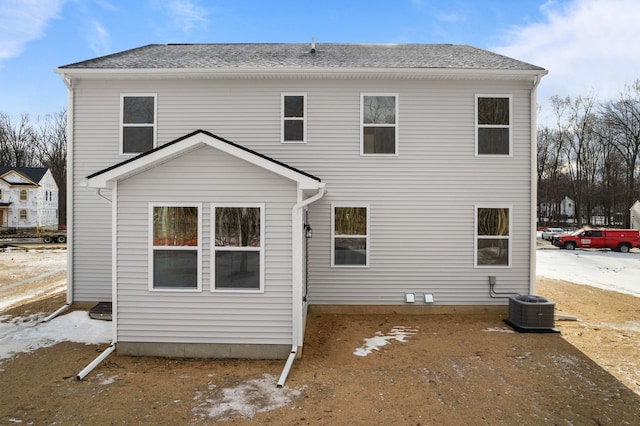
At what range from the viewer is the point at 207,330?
6.38 metres

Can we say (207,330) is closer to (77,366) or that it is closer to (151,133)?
(77,366)

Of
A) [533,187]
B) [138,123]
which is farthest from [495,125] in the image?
[138,123]

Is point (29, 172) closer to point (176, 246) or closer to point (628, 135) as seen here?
point (176, 246)

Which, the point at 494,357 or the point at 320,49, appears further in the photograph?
the point at 320,49

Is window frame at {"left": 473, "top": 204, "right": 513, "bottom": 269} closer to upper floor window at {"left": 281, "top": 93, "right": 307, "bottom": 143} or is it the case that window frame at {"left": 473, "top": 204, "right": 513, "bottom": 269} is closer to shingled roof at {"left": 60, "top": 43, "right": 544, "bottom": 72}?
shingled roof at {"left": 60, "top": 43, "right": 544, "bottom": 72}

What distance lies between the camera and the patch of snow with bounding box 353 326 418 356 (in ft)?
22.2

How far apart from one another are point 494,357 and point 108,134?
9.83 meters

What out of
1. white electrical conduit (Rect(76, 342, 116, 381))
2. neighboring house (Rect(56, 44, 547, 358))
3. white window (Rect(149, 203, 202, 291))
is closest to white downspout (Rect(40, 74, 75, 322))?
neighboring house (Rect(56, 44, 547, 358))

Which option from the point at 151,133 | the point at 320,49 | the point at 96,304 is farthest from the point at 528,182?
the point at 96,304

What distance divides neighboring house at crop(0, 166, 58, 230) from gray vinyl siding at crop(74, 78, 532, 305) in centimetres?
3486

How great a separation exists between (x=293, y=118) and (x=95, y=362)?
6.42 meters

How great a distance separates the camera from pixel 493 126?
910cm

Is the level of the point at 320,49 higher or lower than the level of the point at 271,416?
higher

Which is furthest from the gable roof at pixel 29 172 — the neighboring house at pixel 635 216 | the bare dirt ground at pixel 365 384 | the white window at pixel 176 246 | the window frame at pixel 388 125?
the neighboring house at pixel 635 216
